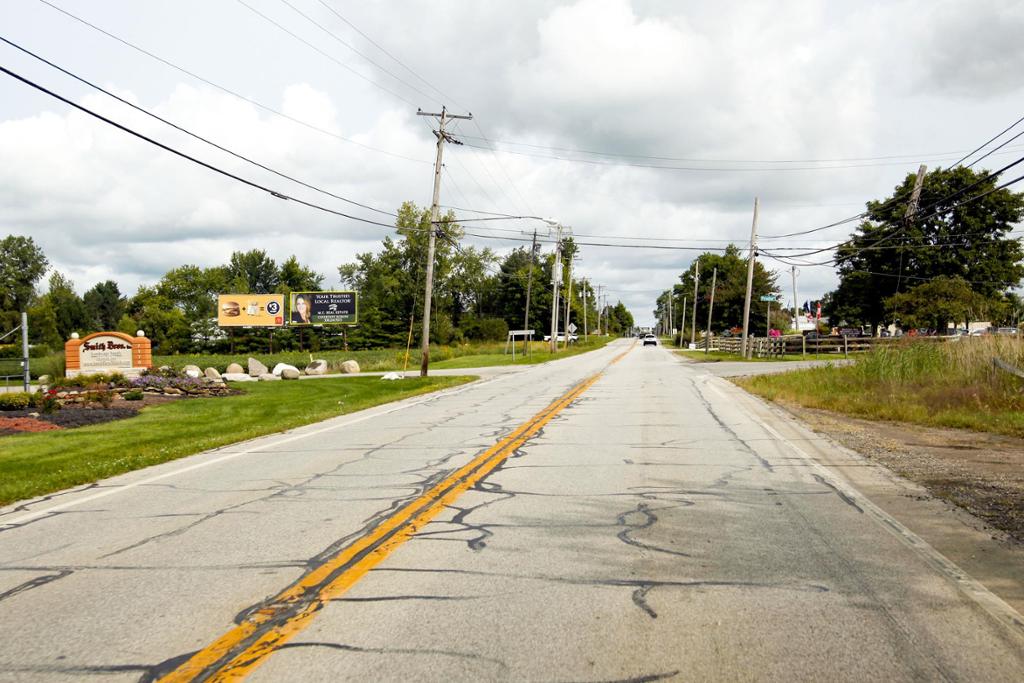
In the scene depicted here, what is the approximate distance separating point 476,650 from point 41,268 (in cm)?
10781

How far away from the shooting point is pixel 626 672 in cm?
350

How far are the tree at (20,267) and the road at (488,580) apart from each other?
9616 cm

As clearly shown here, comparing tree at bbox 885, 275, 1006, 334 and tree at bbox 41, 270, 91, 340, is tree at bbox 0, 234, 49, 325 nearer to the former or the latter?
tree at bbox 41, 270, 91, 340

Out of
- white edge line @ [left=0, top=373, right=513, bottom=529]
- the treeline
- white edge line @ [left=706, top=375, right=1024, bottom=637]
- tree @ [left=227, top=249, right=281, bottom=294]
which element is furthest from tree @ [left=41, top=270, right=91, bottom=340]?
white edge line @ [left=706, top=375, right=1024, bottom=637]

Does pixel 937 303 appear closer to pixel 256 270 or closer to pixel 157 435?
pixel 157 435

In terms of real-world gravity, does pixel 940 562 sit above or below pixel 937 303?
below

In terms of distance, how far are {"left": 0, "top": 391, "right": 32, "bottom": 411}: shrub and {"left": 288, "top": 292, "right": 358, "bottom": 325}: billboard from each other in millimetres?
48231

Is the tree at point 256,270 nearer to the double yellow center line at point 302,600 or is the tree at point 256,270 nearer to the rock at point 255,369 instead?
the rock at point 255,369

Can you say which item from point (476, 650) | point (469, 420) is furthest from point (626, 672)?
point (469, 420)

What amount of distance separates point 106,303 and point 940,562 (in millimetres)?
129098

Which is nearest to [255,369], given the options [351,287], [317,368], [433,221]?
[317,368]

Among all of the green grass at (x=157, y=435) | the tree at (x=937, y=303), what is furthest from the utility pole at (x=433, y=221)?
the tree at (x=937, y=303)

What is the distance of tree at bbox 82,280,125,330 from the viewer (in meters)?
113

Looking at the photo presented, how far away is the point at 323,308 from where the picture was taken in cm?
6700
